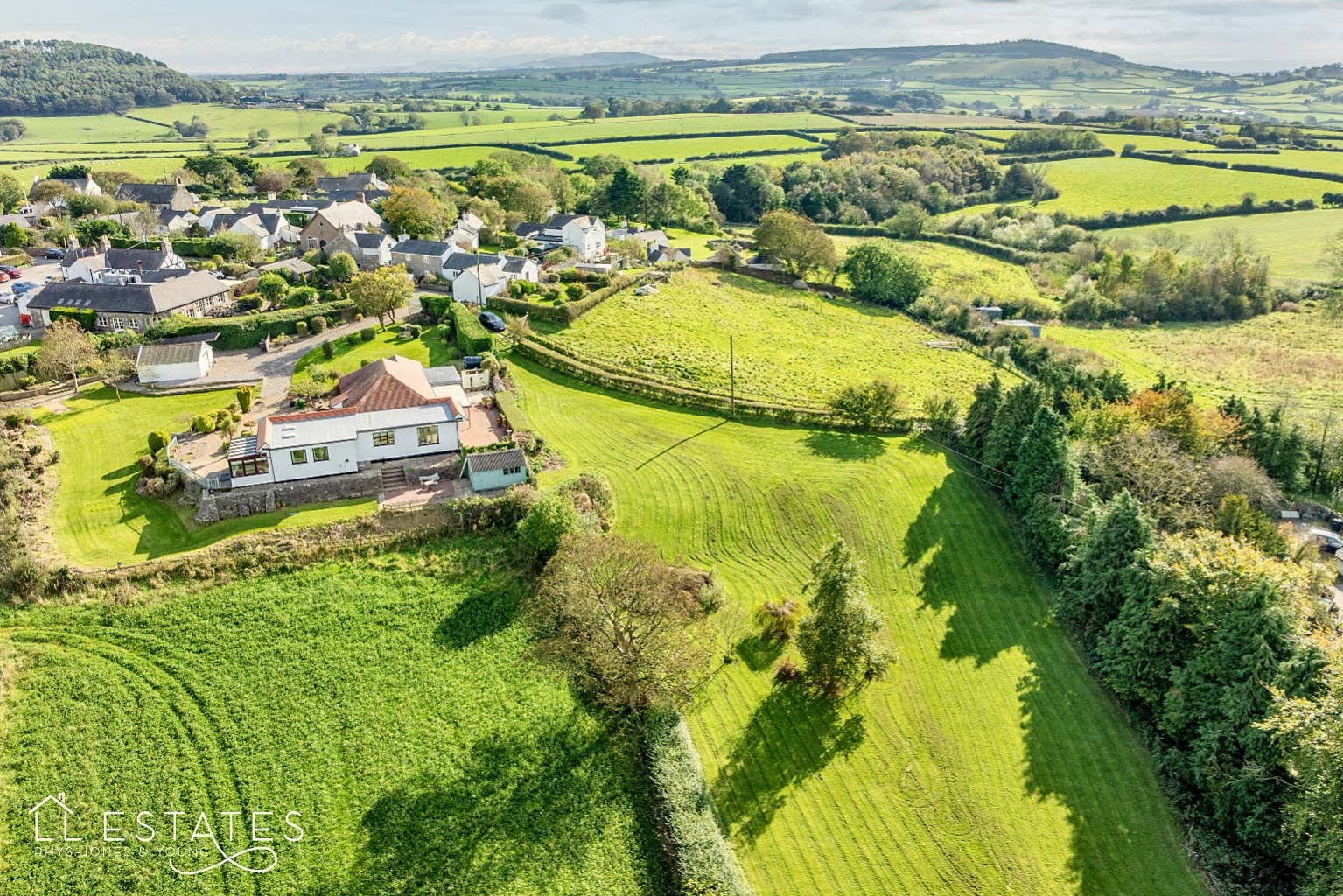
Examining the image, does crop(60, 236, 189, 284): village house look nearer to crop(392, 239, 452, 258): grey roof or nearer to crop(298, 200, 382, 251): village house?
crop(298, 200, 382, 251): village house

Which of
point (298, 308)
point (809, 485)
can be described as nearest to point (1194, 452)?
point (809, 485)

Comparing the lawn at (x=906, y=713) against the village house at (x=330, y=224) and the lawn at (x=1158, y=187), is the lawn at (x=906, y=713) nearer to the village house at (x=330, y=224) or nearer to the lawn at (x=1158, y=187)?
the village house at (x=330, y=224)

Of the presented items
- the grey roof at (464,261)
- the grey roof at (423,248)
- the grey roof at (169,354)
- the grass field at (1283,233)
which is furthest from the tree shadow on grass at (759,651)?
the grass field at (1283,233)

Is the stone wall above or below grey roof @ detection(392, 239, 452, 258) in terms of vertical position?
below

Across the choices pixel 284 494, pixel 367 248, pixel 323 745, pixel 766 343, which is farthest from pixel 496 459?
pixel 367 248

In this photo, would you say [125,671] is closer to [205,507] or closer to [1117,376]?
[205,507]

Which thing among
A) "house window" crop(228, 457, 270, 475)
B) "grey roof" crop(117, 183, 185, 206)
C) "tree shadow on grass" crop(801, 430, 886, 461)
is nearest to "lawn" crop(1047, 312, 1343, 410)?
"tree shadow on grass" crop(801, 430, 886, 461)

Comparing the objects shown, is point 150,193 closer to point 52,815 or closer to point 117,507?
point 117,507

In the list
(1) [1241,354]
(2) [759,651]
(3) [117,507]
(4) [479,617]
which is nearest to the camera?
(2) [759,651]
